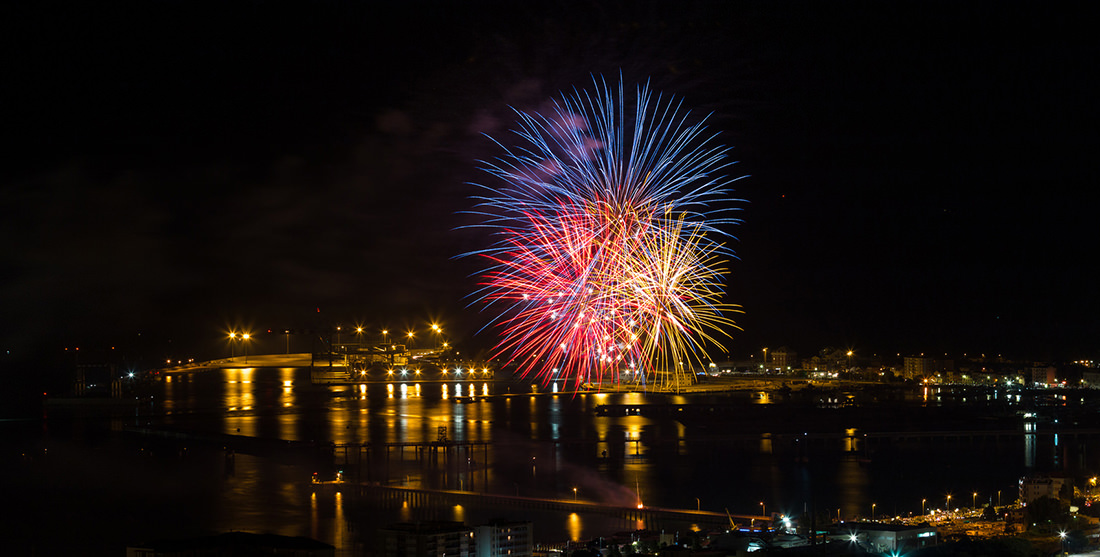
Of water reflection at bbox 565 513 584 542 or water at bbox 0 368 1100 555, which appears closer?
water reflection at bbox 565 513 584 542

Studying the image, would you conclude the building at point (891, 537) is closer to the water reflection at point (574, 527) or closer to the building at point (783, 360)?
the water reflection at point (574, 527)

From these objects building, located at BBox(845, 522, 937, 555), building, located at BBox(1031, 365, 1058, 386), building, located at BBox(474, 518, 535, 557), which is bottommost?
building, located at BBox(1031, 365, 1058, 386)

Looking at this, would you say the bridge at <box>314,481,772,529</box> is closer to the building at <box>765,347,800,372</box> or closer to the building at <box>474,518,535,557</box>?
the building at <box>474,518,535,557</box>

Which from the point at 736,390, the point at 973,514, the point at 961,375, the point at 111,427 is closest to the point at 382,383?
the point at 736,390

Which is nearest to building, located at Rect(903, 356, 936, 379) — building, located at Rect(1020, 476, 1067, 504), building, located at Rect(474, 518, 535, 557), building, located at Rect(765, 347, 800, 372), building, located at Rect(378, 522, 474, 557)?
building, located at Rect(765, 347, 800, 372)

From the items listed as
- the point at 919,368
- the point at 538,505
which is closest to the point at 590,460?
the point at 538,505

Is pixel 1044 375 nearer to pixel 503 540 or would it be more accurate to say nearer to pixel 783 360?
pixel 783 360
